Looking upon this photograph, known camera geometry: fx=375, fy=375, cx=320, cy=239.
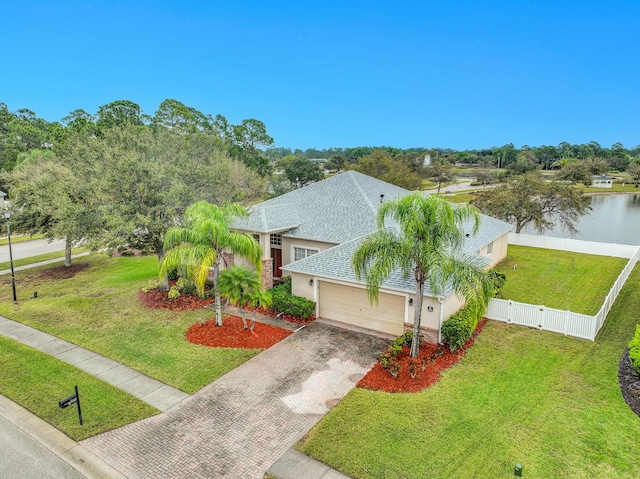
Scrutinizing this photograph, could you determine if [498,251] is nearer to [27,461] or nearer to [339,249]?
[339,249]

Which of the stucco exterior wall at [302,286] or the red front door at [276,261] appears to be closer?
the stucco exterior wall at [302,286]

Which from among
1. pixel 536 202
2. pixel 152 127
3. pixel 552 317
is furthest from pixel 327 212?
pixel 152 127

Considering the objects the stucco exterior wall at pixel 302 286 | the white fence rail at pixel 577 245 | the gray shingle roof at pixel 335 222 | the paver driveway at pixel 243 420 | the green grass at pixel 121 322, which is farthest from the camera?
the white fence rail at pixel 577 245

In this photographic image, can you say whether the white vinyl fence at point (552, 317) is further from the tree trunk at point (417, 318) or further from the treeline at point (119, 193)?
the treeline at point (119, 193)

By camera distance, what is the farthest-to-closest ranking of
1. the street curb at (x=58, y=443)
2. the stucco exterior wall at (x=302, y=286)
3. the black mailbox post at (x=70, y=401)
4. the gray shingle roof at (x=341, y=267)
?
the stucco exterior wall at (x=302, y=286)
the gray shingle roof at (x=341, y=267)
the black mailbox post at (x=70, y=401)
the street curb at (x=58, y=443)

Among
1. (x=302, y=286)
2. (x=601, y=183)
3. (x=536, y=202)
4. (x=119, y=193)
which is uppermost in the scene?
(x=119, y=193)

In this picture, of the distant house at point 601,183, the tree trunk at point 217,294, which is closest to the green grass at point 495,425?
the tree trunk at point 217,294

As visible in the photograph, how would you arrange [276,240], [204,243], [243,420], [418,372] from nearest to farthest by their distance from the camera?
[243,420]
[418,372]
[204,243]
[276,240]
